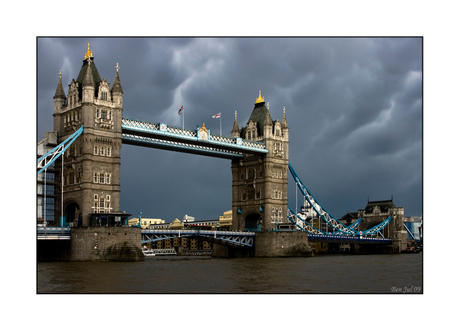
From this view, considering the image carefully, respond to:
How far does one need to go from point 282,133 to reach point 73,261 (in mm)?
52103

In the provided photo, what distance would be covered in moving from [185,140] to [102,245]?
25.1 meters

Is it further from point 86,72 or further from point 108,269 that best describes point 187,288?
point 86,72

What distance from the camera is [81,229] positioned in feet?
250

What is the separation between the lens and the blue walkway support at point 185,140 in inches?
3482

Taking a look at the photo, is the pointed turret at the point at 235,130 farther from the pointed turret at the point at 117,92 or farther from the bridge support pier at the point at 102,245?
the bridge support pier at the point at 102,245

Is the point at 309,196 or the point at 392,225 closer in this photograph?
the point at 309,196

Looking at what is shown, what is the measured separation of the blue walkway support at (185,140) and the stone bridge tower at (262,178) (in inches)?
122

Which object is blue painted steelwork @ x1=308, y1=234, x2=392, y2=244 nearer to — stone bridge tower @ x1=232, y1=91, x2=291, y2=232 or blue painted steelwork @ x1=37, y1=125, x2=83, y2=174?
stone bridge tower @ x1=232, y1=91, x2=291, y2=232

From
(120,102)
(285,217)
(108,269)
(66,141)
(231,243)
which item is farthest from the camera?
(285,217)

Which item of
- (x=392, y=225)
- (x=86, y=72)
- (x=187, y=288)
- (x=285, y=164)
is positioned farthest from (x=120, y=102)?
(x=392, y=225)

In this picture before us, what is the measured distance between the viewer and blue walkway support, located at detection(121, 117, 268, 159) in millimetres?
88438

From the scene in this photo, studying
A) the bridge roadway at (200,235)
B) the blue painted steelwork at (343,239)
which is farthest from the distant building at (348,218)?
the bridge roadway at (200,235)

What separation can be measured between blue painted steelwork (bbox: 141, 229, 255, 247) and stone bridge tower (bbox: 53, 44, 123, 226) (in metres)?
6.85

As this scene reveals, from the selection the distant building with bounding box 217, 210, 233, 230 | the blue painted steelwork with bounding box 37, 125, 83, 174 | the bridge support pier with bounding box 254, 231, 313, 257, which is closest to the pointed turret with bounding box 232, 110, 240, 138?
the bridge support pier with bounding box 254, 231, 313, 257
